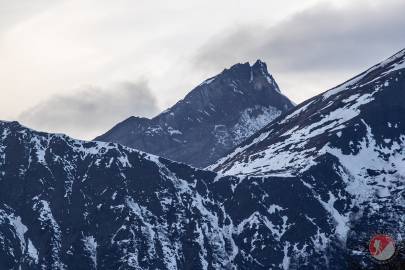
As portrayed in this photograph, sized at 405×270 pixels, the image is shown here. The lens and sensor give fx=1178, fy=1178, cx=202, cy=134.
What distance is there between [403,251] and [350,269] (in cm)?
567

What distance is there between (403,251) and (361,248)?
653 cm

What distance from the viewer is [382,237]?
361 ft

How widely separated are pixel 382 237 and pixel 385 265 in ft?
8.57

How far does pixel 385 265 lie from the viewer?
360ft

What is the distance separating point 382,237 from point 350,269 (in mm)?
4300

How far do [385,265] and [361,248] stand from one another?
14.6ft

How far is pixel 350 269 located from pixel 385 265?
3.33 m

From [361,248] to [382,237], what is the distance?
426 cm

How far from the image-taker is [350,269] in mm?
110812

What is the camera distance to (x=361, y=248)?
113750 mm

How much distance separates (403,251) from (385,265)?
8.90ft

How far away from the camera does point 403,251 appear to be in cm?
10800

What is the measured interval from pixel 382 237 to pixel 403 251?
2.80 metres
